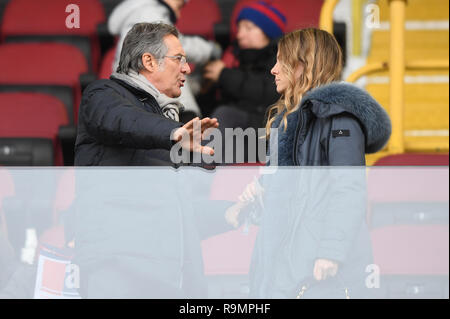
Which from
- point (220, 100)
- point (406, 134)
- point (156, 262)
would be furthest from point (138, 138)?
point (406, 134)

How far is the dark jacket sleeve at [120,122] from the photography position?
1.27 m

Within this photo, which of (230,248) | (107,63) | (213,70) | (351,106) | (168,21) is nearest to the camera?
(351,106)

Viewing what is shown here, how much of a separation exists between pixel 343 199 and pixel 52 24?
2.04 meters

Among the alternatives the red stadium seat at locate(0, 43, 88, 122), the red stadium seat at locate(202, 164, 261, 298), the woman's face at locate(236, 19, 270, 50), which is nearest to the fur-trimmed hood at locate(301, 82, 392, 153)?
the red stadium seat at locate(202, 164, 261, 298)

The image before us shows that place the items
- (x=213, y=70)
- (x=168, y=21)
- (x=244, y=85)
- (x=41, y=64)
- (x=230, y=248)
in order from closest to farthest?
(x=230, y=248), (x=168, y=21), (x=244, y=85), (x=213, y=70), (x=41, y=64)

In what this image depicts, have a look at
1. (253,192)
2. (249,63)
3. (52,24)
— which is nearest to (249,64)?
(249,63)

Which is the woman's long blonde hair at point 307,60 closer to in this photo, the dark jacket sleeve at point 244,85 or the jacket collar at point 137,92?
the jacket collar at point 137,92

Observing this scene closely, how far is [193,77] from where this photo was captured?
259 centimetres

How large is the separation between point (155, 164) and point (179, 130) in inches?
6.3

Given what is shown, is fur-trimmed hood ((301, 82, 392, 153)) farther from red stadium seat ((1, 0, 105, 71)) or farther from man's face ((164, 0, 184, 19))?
red stadium seat ((1, 0, 105, 71))

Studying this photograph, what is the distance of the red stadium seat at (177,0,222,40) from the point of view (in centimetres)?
305

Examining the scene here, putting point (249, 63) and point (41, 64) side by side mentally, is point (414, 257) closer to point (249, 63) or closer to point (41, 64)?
point (249, 63)

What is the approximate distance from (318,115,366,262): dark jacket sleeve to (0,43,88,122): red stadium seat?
162 cm

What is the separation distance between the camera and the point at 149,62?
56.7 inches
